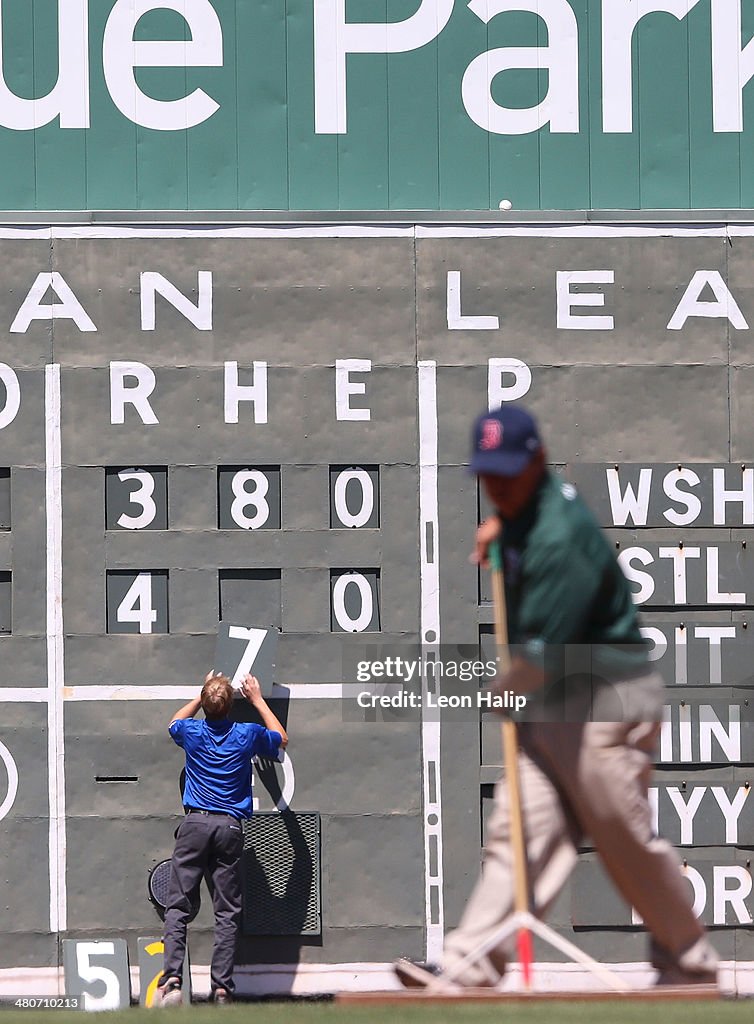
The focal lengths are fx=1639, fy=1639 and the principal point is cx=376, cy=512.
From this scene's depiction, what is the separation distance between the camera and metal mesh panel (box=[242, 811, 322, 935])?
10.2 metres

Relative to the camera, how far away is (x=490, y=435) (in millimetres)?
5270

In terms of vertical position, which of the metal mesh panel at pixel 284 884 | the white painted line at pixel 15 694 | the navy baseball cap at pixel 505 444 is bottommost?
the metal mesh panel at pixel 284 884

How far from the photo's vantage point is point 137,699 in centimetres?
1027

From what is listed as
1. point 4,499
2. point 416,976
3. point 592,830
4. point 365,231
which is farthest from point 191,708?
point 592,830

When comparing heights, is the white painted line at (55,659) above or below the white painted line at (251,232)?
below

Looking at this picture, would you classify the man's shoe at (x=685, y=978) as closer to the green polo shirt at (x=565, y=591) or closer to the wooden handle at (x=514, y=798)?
the wooden handle at (x=514, y=798)

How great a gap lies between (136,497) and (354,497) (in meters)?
1.37

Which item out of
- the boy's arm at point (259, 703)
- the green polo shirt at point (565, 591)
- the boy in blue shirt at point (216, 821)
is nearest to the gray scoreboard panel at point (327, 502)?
the boy's arm at point (259, 703)

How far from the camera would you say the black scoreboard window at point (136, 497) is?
10297mm

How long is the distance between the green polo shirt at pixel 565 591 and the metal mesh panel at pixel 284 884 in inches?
198

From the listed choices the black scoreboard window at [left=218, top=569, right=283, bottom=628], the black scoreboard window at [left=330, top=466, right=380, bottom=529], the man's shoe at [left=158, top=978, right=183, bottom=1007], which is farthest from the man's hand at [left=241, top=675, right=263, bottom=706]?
the man's shoe at [left=158, top=978, right=183, bottom=1007]

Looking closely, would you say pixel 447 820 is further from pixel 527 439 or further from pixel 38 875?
pixel 527 439

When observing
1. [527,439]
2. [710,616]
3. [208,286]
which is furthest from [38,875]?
[527,439]

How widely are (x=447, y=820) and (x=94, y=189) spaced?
4.67 meters
